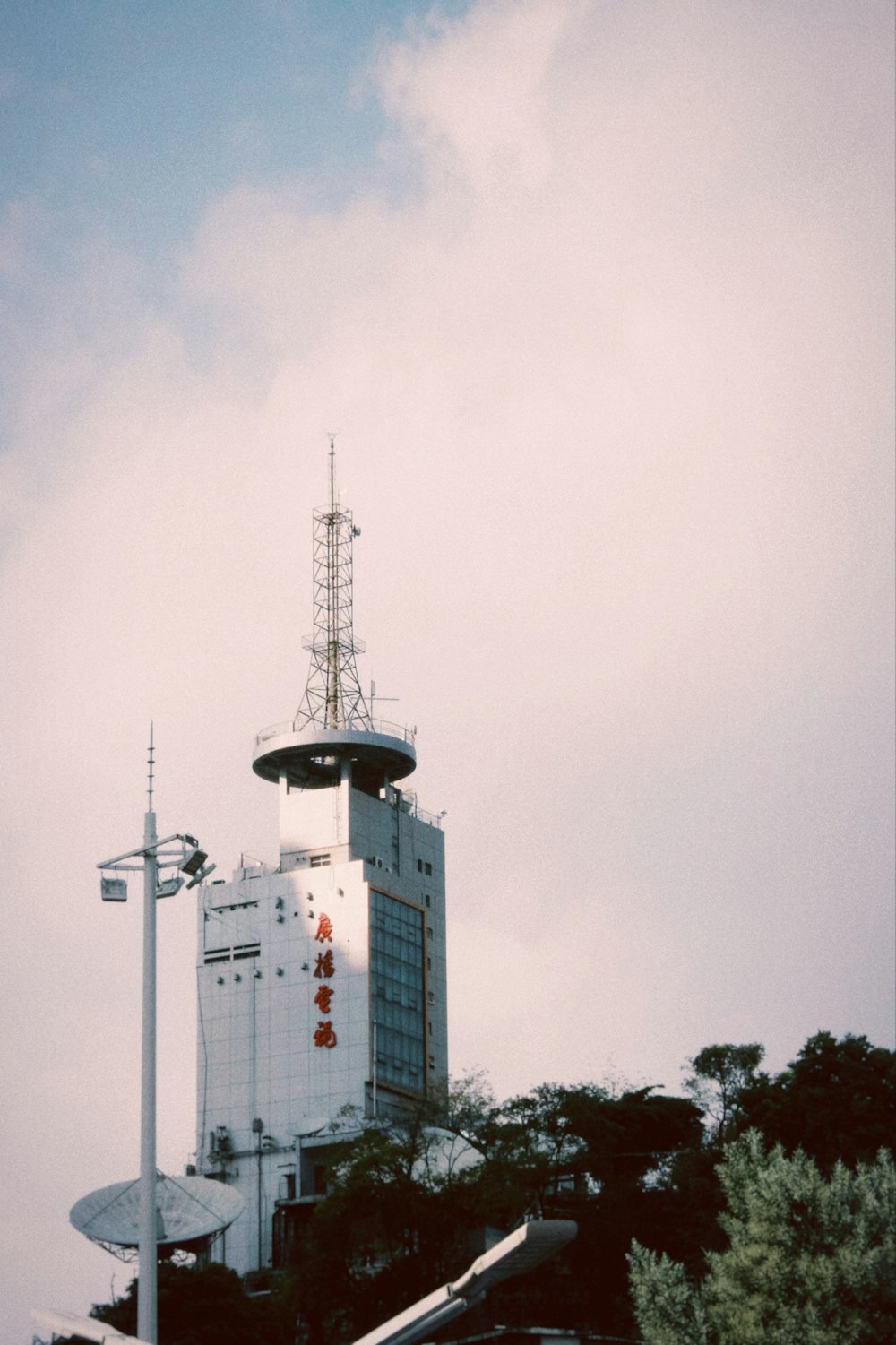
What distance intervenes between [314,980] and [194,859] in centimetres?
4631

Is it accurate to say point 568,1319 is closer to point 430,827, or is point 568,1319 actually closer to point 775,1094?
point 775,1094

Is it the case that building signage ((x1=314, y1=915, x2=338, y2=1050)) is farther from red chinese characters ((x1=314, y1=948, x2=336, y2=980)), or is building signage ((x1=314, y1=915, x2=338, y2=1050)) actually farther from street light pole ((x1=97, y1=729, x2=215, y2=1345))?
street light pole ((x1=97, y1=729, x2=215, y2=1345))

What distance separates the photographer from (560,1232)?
31.0 m

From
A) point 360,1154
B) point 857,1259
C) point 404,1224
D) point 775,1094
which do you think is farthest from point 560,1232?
point 775,1094

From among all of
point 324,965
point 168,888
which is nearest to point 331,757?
point 324,965

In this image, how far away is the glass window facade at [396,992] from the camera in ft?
277

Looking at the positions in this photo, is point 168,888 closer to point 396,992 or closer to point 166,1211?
point 166,1211

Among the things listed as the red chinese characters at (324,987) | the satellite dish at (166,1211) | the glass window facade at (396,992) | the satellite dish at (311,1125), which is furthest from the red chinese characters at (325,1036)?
the satellite dish at (166,1211)

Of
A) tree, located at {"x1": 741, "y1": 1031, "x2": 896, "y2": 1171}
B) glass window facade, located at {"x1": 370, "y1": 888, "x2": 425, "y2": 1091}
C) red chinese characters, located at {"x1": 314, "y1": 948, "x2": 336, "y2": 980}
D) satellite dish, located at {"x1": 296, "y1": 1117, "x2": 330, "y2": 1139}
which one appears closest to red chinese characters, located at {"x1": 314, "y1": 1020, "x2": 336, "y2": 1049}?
glass window facade, located at {"x1": 370, "y1": 888, "x2": 425, "y2": 1091}

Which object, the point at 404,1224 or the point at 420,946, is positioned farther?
the point at 420,946

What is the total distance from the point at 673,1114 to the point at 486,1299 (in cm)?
1575

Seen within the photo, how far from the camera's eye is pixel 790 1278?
42094mm

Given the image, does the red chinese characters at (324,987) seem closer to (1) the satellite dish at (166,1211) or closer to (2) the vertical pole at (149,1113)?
(1) the satellite dish at (166,1211)

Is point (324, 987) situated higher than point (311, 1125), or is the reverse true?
point (324, 987)
